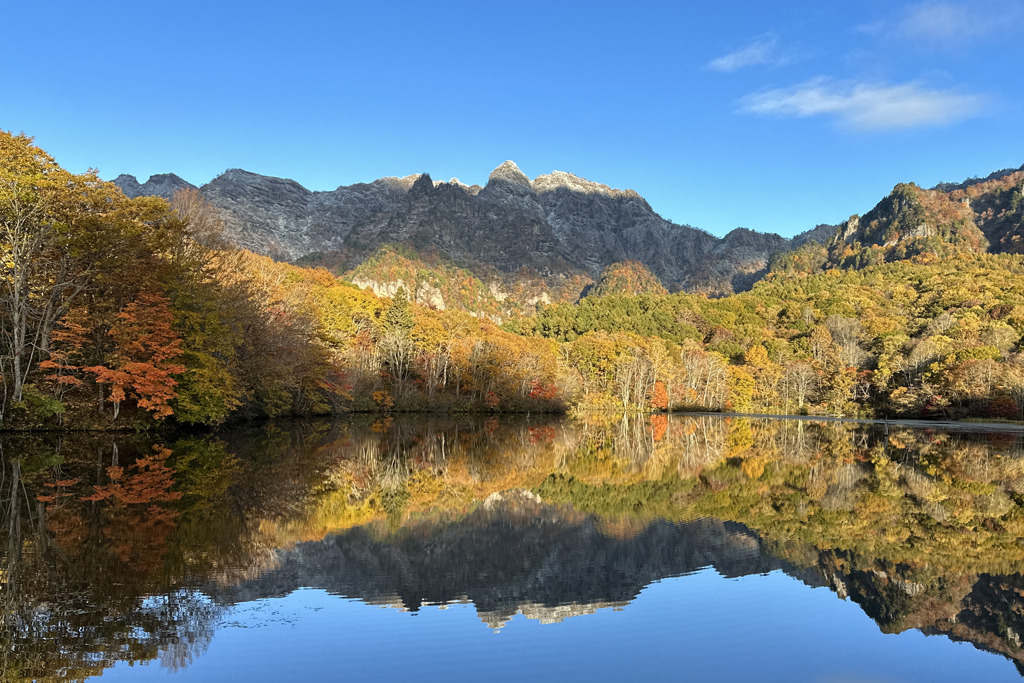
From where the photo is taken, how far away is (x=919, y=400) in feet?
241

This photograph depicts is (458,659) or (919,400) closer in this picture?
(458,659)

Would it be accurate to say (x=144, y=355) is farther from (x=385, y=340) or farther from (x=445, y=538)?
(x=385, y=340)

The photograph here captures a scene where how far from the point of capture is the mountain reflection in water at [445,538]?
353 inches

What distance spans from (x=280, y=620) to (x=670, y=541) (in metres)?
8.17

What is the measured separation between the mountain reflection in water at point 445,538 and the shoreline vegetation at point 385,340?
5.26 meters

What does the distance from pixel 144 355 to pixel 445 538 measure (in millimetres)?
22905

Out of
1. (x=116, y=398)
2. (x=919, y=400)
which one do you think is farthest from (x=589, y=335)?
(x=116, y=398)

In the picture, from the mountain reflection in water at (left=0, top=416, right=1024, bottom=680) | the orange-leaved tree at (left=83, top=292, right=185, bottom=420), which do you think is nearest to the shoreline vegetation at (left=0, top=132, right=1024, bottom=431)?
the orange-leaved tree at (left=83, top=292, right=185, bottom=420)

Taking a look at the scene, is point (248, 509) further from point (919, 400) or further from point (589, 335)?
point (589, 335)

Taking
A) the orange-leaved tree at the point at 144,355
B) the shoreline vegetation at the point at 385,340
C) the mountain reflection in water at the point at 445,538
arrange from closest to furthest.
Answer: the mountain reflection in water at the point at 445,538, the shoreline vegetation at the point at 385,340, the orange-leaved tree at the point at 144,355

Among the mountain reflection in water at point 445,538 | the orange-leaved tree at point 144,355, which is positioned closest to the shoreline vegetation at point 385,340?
the orange-leaved tree at point 144,355

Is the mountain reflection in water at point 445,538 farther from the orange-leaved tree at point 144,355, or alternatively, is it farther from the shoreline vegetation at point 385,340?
the shoreline vegetation at point 385,340

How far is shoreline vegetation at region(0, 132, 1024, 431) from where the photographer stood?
94.8 feet

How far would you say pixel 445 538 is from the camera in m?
14.0
